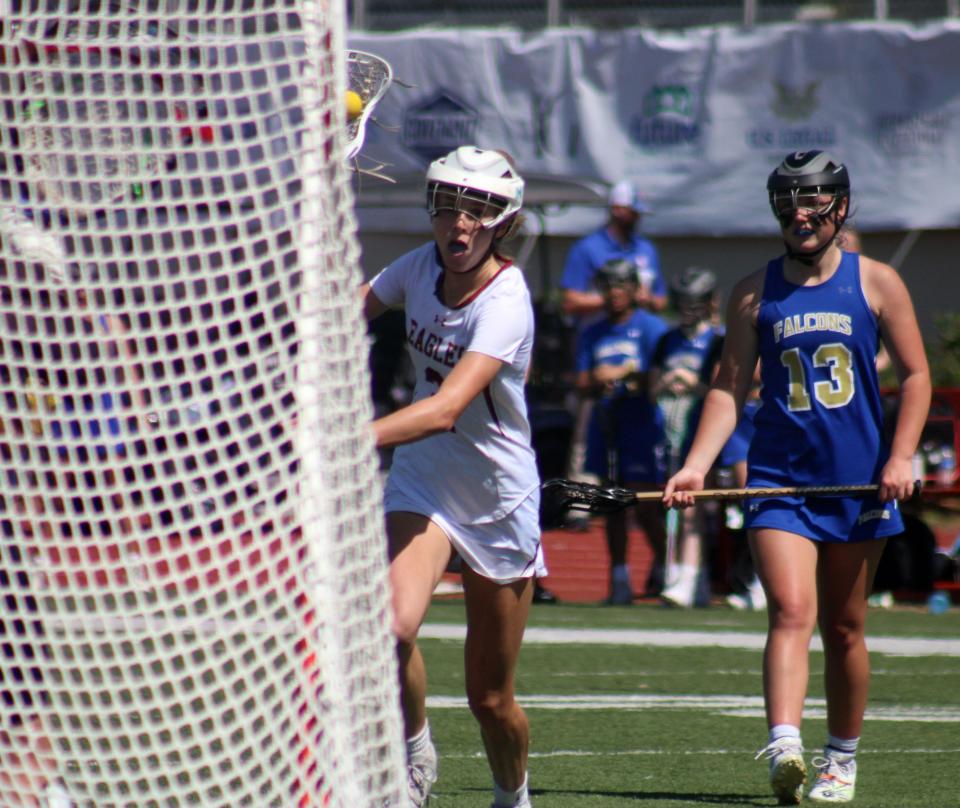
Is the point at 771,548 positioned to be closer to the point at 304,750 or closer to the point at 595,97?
the point at 304,750

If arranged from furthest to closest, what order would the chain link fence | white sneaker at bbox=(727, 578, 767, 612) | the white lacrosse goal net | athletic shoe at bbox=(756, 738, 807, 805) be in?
the chain link fence, white sneaker at bbox=(727, 578, 767, 612), athletic shoe at bbox=(756, 738, 807, 805), the white lacrosse goal net

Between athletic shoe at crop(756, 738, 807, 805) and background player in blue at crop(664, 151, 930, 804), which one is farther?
background player in blue at crop(664, 151, 930, 804)

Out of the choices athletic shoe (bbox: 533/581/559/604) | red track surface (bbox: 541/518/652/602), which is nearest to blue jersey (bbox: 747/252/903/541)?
athletic shoe (bbox: 533/581/559/604)

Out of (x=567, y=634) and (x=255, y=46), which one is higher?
(x=255, y=46)

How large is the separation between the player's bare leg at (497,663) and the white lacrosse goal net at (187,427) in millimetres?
1265

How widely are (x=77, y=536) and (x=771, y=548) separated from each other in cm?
267

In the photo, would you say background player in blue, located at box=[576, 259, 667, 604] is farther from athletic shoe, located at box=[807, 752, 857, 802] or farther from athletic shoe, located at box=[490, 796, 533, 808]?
athletic shoe, located at box=[490, 796, 533, 808]

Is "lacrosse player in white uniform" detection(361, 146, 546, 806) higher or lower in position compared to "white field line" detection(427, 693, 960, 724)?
higher

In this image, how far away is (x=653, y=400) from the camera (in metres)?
12.3

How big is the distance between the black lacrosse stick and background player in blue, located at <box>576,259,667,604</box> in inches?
239

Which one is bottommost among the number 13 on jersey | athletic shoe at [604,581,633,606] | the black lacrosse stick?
athletic shoe at [604,581,633,606]

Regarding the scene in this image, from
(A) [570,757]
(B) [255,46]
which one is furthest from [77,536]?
(A) [570,757]

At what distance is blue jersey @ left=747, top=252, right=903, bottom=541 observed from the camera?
238 inches

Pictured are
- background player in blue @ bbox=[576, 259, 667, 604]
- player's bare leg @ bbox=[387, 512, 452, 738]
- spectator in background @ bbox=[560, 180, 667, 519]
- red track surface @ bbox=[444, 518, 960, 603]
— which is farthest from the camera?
spectator in background @ bbox=[560, 180, 667, 519]
